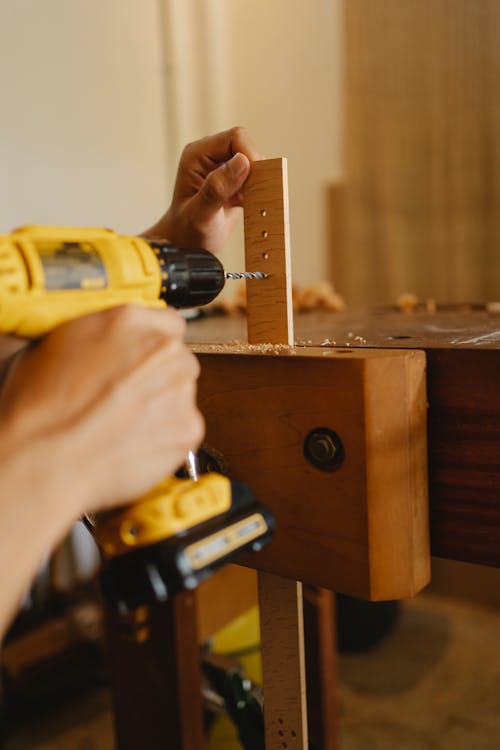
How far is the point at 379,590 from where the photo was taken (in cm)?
52

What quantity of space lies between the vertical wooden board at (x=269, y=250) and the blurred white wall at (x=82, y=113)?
1.19m

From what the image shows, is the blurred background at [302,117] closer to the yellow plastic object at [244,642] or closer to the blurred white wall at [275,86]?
the blurred white wall at [275,86]

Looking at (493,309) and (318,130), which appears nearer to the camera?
(493,309)

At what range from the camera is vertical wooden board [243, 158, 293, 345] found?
0.63 metres

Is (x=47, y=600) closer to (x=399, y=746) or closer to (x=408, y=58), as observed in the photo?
(x=399, y=746)

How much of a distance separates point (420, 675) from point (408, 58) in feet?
6.11

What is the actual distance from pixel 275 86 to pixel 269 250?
192 centimetres

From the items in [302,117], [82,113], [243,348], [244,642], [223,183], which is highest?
[302,117]

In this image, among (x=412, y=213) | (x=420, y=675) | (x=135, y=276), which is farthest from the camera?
(x=412, y=213)

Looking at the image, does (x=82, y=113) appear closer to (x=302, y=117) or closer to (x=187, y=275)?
(x=302, y=117)

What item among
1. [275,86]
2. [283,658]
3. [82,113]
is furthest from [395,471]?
[275,86]

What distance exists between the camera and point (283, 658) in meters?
0.69

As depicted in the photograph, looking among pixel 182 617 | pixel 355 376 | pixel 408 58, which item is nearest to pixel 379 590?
pixel 355 376

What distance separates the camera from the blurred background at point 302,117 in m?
1.71
